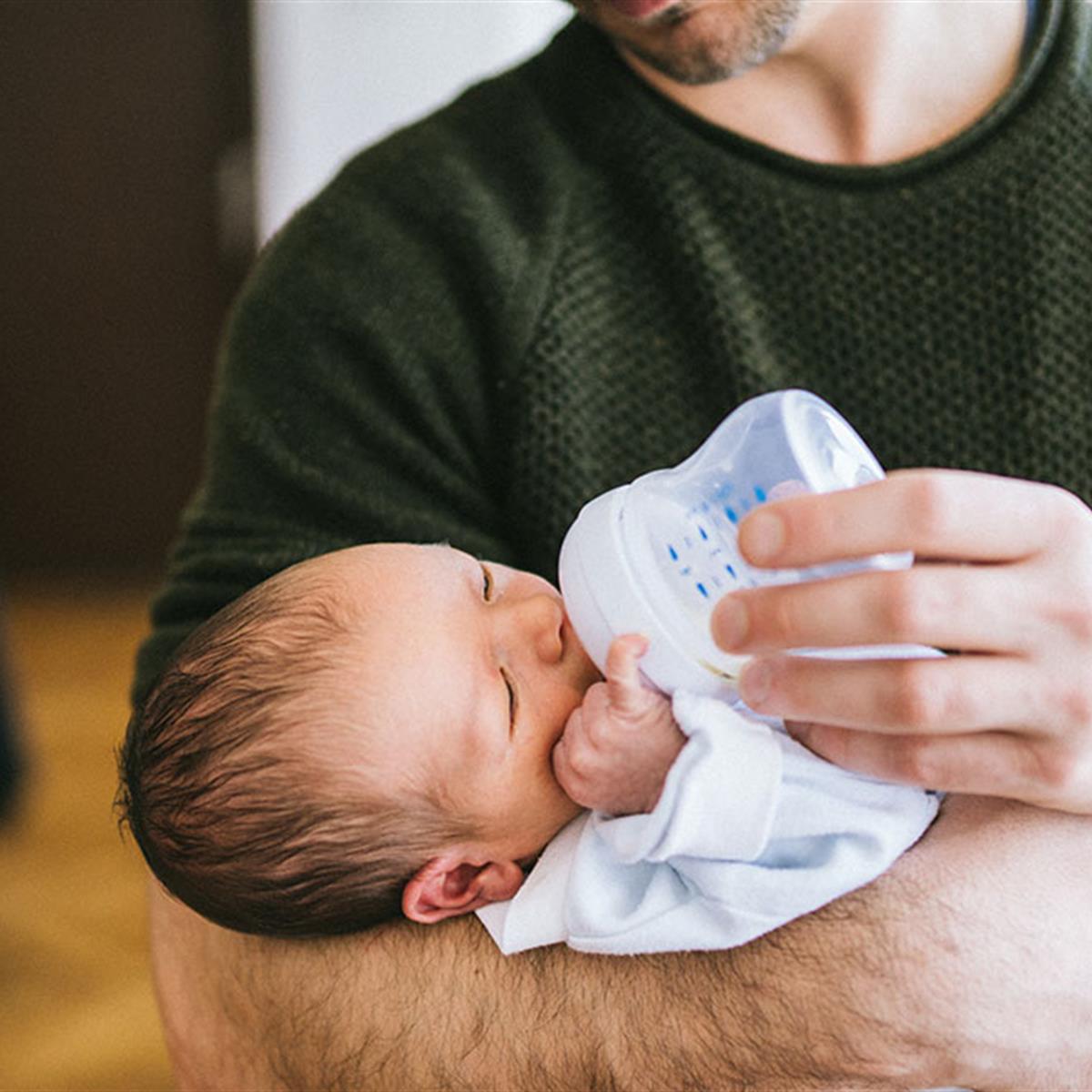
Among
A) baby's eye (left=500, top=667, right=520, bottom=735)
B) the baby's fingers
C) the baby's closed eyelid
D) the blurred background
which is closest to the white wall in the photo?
the blurred background

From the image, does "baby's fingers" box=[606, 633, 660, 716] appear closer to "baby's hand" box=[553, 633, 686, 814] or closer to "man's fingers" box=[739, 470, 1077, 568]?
"baby's hand" box=[553, 633, 686, 814]

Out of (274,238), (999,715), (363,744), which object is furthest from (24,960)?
(999,715)

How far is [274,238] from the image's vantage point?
1.47 meters

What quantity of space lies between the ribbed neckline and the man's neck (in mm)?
23

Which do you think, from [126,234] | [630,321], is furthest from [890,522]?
[126,234]

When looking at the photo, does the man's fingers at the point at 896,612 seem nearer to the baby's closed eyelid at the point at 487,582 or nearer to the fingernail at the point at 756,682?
the fingernail at the point at 756,682

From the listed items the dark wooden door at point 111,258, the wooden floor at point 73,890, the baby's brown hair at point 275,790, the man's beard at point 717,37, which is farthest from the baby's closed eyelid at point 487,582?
the dark wooden door at point 111,258

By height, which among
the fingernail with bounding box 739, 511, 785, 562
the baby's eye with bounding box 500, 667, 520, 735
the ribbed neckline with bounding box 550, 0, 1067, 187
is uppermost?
the ribbed neckline with bounding box 550, 0, 1067, 187

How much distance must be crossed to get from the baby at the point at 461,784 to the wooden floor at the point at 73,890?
0.83 m

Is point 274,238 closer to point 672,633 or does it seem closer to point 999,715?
point 672,633

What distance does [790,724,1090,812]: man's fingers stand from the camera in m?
0.92

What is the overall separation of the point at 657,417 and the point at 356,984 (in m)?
0.60

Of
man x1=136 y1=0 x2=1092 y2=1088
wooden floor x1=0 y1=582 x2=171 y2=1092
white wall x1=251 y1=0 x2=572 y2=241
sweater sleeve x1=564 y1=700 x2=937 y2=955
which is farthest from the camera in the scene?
white wall x1=251 y1=0 x2=572 y2=241

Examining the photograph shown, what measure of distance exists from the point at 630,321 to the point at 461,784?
550mm
